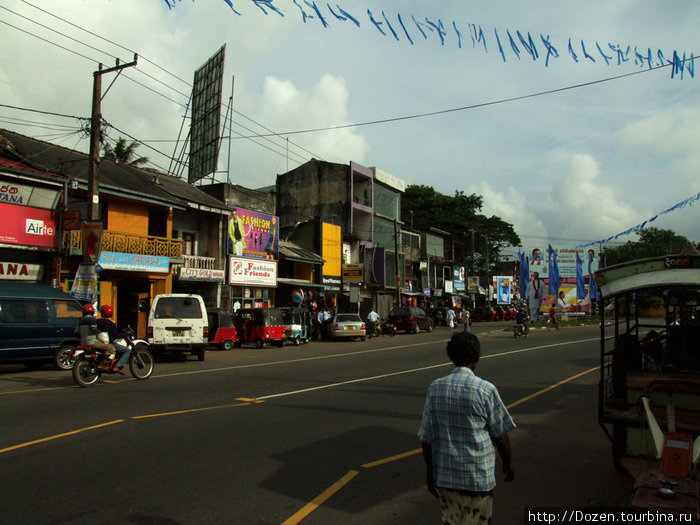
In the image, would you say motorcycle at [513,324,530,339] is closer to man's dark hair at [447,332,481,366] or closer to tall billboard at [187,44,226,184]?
tall billboard at [187,44,226,184]

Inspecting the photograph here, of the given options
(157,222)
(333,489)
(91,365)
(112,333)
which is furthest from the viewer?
(157,222)

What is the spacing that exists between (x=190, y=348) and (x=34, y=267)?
283 inches

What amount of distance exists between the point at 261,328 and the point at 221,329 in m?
2.09

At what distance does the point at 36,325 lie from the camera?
47.1 feet

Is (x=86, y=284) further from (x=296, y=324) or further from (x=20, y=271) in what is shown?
(x=296, y=324)

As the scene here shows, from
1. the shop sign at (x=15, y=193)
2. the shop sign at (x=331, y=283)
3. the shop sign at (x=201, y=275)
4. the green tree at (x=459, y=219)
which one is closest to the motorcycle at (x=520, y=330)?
the shop sign at (x=331, y=283)

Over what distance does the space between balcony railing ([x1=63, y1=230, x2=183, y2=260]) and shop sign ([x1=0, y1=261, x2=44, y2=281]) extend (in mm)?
1371

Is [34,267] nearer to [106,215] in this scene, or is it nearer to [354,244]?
[106,215]

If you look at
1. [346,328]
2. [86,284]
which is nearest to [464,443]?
[86,284]

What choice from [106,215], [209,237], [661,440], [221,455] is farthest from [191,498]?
[209,237]

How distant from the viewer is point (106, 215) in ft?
76.0

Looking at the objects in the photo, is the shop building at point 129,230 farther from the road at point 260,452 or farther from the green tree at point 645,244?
the green tree at point 645,244

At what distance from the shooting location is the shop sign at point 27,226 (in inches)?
735

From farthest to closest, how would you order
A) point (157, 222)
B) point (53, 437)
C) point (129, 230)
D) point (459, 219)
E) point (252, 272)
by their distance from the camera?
point (459, 219) → point (252, 272) → point (157, 222) → point (129, 230) → point (53, 437)
